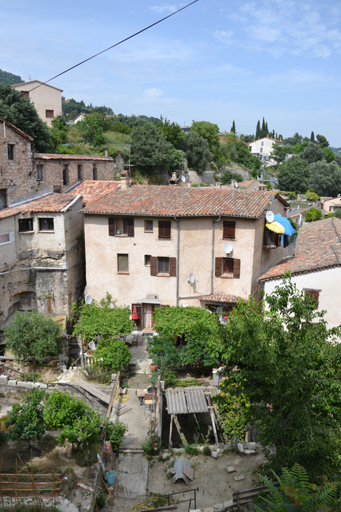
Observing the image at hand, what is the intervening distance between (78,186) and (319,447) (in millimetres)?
26584

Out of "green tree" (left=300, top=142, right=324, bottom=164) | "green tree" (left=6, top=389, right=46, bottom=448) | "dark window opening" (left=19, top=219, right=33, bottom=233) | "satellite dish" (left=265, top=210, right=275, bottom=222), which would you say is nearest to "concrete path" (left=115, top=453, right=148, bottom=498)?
A: "green tree" (left=6, top=389, right=46, bottom=448)

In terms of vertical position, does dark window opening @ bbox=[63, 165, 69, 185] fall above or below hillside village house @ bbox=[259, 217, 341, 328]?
above

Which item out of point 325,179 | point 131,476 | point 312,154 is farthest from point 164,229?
point 312,154

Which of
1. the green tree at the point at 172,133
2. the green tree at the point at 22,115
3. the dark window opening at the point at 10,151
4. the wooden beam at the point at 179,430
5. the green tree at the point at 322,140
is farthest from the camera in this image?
the green tree at the point at 322,140

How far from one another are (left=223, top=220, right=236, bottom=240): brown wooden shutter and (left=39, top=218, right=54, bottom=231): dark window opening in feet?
35.9

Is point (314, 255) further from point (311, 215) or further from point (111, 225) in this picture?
point (311, 215)

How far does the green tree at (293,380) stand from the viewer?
10.1 m

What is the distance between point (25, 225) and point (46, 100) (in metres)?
30.8

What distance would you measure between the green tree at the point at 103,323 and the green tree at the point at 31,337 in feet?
5.27

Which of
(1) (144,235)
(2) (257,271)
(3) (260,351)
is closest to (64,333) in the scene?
(1) (144,235)

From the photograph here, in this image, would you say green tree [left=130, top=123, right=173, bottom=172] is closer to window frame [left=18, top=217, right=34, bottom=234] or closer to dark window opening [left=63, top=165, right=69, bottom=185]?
dark window opening [left=63, top=165, right=69, bottom=185]

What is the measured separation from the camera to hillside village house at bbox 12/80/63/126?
48.8 m

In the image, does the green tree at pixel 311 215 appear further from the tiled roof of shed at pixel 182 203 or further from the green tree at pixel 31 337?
the green tree at pixel 31 337

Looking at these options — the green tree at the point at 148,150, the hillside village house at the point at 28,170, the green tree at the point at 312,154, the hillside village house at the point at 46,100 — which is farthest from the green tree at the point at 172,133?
the green tree at the point at 312,154
